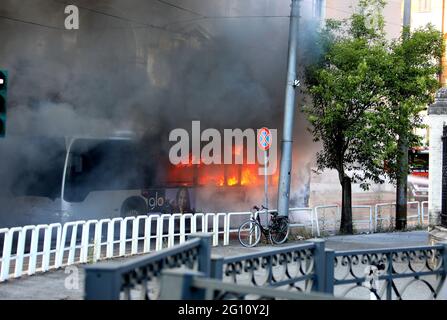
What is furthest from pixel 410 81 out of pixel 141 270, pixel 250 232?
pixel 141 270

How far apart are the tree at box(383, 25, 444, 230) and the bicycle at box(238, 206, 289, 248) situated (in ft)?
10.1

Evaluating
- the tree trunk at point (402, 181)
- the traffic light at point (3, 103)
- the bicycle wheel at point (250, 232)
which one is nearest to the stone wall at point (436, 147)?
the bicycle wheel at point (250, 232)

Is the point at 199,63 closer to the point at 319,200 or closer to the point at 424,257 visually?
the point at 319,200

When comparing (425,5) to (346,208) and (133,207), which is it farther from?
(133,207)

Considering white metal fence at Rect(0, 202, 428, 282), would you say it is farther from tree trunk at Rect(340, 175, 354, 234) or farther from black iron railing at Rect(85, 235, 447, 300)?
black iron railing at Rect(85, 235, 447, 300)

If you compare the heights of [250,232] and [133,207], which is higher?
[133,207]

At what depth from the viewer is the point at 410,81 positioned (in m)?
15.8

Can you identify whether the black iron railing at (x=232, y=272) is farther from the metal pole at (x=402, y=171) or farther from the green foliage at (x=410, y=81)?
the metal pole at (x=402, y=171)

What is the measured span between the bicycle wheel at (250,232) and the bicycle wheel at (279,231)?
13.0 inches

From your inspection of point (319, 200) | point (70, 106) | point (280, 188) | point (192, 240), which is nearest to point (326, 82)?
point (280, 188)

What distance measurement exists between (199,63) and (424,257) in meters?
15.3

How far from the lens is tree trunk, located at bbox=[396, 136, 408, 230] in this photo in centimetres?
1647

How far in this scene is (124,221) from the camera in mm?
11648

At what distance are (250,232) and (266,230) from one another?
16.7 inches
